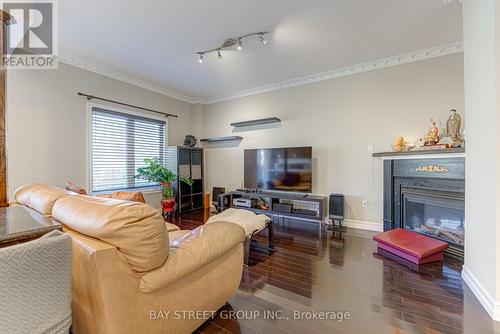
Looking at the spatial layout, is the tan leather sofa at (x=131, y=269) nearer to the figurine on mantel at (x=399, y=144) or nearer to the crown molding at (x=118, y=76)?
the figurine on mantel at (x=399, y=144)

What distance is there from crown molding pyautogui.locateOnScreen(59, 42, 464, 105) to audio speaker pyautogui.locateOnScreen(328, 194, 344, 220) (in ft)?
6.79

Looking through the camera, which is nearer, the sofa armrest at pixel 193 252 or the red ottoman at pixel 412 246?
the sofa armrest at pixel 193 252

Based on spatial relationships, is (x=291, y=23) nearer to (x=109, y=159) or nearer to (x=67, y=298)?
(x=67, y=298)

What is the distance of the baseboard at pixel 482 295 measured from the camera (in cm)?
166

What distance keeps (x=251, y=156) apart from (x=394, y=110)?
8.21 ft

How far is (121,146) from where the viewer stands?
4316 millimetres

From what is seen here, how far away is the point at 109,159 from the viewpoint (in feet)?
13.6

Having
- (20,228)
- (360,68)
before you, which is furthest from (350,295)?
(360,68)

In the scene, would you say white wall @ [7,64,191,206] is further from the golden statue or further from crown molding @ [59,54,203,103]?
the golden statue

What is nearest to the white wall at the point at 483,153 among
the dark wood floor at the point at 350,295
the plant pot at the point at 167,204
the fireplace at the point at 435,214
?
the dark wood floor at the point at 350,295

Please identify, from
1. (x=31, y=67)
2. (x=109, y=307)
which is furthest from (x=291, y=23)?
(x=31, y=67)

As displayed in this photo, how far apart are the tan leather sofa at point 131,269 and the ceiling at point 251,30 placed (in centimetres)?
225

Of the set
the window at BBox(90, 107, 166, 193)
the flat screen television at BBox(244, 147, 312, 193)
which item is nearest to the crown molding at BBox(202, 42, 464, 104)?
the flat screen television at BBox(244, 147, 312, 193)

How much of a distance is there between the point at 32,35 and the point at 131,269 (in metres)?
3.54
